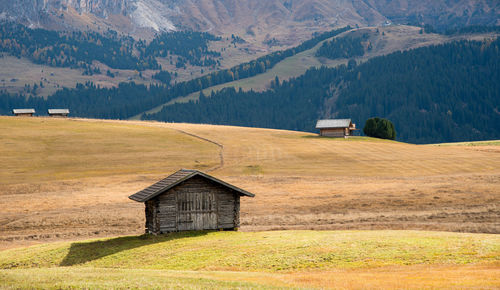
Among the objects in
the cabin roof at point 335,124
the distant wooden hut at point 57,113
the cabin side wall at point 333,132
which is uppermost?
the distant wooden hut at point 57,113

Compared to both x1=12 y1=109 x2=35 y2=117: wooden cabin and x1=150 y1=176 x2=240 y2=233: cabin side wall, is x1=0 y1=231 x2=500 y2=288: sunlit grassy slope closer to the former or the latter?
x1=150 y1=176 x2=240 y2=233: cabin side wall

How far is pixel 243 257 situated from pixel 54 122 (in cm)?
9553

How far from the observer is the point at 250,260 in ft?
98.9

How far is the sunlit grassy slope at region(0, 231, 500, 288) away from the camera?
22.9m

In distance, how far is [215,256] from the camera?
3145 centimetres

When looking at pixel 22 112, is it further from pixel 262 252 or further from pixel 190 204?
pixel 262 252

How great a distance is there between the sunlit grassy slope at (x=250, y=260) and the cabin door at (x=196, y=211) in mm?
1097

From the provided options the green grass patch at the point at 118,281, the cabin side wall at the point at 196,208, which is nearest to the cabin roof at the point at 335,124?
the cabin side wall at the point at 196,208

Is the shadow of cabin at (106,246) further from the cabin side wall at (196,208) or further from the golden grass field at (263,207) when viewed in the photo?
the cabin side wall at (196,208)

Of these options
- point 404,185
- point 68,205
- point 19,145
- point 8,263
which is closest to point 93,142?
point 19,145

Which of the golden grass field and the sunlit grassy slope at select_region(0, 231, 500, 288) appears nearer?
the sunlit grassy slope at select_region(0, 231, 500, 288)

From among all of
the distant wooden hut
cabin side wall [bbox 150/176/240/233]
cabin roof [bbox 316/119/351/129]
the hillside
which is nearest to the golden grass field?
the hillside

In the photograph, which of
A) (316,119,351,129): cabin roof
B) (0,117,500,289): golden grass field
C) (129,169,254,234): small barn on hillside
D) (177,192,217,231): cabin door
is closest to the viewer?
(0,117,500,289): golden grass field

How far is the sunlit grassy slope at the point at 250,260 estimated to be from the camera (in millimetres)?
22922
